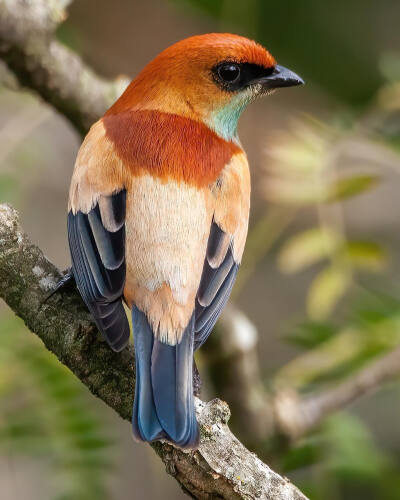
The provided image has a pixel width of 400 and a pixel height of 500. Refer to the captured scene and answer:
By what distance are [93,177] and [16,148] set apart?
86 cm

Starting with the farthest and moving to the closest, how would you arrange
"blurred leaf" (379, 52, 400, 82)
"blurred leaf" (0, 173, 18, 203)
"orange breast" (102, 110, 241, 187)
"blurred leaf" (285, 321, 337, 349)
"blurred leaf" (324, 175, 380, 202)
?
"blurred leaf" (379, 52, 400, 82) → "blurred leaf" (285, 321, 337, 349) → "blurred leaf" (324, 175, 380, 202) → "blurred leaf" (0, 173, 18, 203) → "orange breast" (102, 110, 241, 187)

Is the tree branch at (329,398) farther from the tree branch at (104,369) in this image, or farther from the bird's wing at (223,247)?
the tree branch at (104,369)

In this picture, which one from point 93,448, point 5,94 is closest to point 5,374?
point 93,448

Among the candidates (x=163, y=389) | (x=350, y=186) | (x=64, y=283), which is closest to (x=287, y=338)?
(x=350, y=186)

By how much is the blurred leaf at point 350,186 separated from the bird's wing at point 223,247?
0.46 metres

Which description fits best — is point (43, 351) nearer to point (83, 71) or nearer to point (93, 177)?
point (93, 177)

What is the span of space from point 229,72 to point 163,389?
1320mm

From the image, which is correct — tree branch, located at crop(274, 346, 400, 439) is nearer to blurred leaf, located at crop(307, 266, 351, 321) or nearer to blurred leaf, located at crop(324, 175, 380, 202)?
blurred leaf, located at crop(307, 266, 351, 321)

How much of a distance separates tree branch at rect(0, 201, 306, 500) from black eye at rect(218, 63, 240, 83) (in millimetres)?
1112

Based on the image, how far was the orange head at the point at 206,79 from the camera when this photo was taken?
3.02 m

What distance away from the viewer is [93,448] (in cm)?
286

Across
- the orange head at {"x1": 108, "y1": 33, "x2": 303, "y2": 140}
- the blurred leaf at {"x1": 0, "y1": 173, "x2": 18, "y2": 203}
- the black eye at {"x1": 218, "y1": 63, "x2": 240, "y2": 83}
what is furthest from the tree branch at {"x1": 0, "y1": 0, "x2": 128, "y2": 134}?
the black eye at {"x1": 218, "y1": 63, "x2": 240, "y2": 83}

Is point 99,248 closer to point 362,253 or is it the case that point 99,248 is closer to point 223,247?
point 223,247

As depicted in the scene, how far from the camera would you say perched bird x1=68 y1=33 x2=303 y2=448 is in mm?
2250
